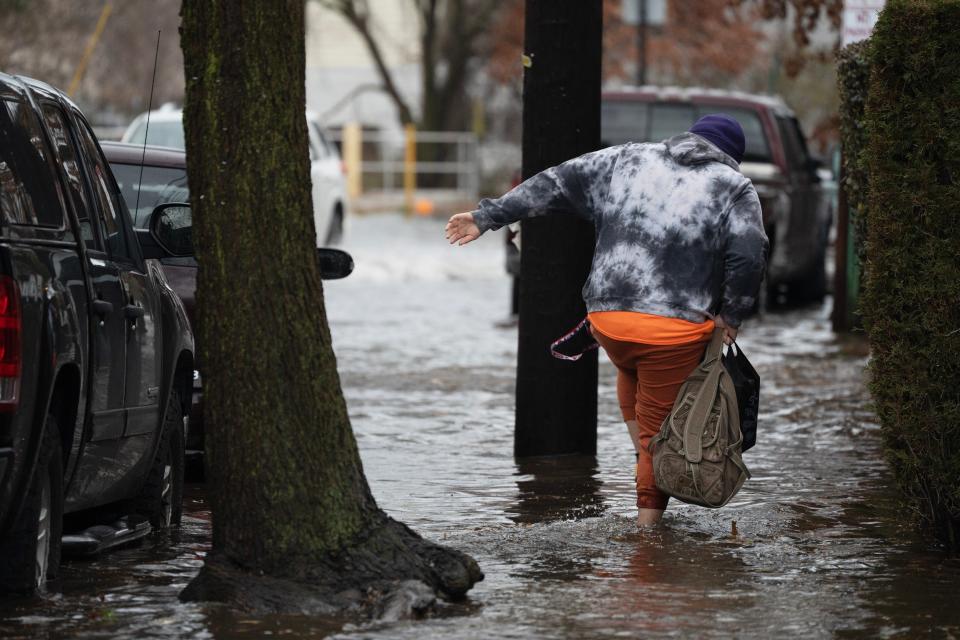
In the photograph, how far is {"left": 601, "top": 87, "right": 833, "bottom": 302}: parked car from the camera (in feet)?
54.9

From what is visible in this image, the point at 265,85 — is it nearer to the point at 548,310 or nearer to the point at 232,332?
the point at 232,332

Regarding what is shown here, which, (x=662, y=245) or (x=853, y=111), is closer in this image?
(x=662, y=245)

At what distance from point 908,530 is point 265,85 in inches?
122

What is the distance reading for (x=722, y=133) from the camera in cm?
721

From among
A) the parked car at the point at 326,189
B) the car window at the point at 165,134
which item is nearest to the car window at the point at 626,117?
the parked car at the point at 326,189

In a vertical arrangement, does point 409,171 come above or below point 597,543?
above

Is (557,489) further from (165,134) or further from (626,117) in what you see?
(626,117)

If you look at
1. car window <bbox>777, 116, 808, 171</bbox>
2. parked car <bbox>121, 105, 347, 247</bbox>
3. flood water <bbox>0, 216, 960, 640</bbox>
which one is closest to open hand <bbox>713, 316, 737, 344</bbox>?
flood water <bbox>0, 216, 960, 640</bbox>

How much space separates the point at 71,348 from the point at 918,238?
109 inches

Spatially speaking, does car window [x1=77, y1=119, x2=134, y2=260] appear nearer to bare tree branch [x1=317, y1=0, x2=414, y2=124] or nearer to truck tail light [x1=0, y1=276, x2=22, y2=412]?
truck tail light [x1=0, y1=276, x2=22, y2=412]

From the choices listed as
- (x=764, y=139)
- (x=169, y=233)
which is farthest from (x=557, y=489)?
(x=764, y=139)

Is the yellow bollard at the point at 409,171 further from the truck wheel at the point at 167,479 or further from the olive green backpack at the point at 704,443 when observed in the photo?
the olive green backpack at the point at 704,443

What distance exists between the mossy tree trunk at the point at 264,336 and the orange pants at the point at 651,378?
1592mm

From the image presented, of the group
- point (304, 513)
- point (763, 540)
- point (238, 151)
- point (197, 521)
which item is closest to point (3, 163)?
point (238, 151)
